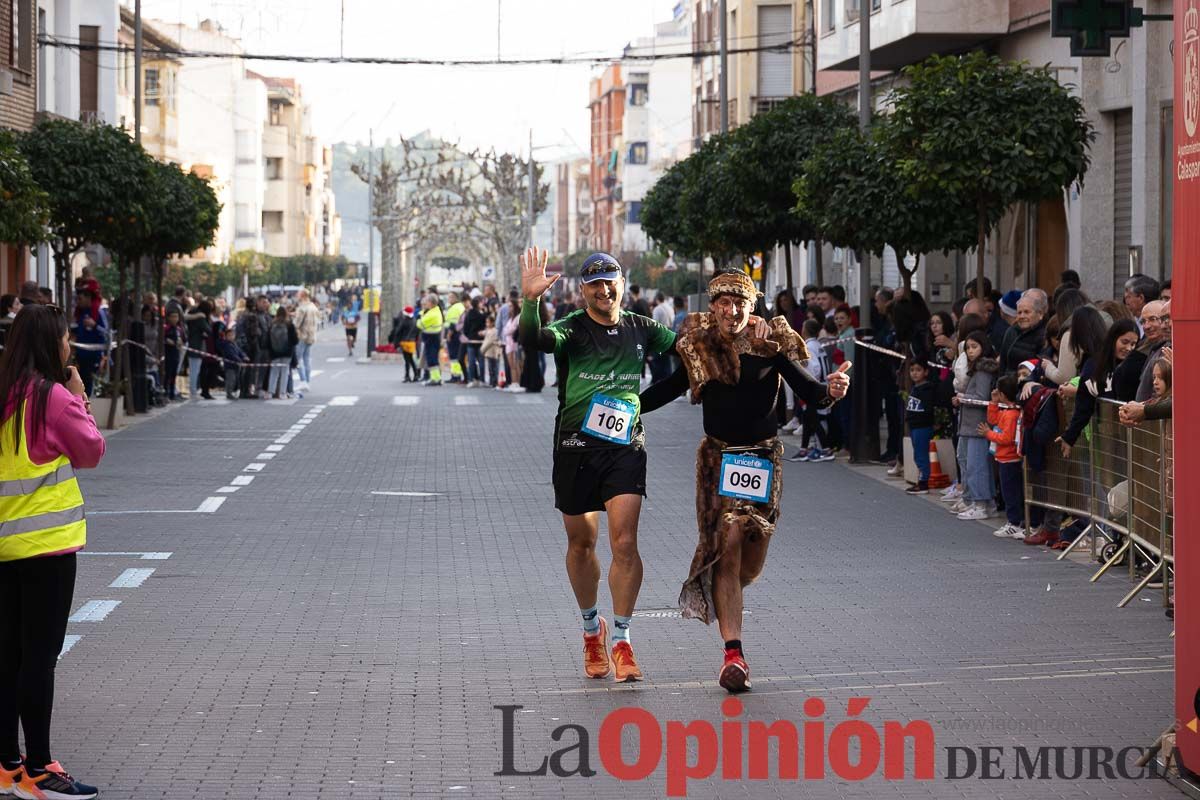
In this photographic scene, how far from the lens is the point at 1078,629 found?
1075cm

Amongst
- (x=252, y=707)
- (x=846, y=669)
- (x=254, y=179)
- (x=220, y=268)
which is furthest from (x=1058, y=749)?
(x=254, y=179)

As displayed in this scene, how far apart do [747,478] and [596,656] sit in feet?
3.41

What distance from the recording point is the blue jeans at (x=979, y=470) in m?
16.4

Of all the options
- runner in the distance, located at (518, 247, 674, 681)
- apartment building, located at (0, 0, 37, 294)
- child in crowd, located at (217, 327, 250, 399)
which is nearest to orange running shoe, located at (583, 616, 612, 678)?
runner in the distance, located at (518, 247, 674, 681)

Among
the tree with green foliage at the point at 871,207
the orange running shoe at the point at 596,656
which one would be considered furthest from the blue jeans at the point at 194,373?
the orange running shoe at the point at 596,656

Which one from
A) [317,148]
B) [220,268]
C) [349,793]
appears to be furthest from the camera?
[317,148]

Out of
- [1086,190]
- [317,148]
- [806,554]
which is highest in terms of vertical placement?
[317,148]

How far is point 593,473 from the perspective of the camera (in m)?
9.40

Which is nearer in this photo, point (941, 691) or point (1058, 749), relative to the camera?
point (1058, 749)

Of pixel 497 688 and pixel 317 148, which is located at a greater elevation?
Result: pixel 317 148

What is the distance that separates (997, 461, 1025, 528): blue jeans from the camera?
15203 mm

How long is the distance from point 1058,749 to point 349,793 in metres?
2.62

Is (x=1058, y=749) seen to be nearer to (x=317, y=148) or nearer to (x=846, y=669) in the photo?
(x=846, y=669)

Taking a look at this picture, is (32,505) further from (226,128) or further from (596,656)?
(226,128)
